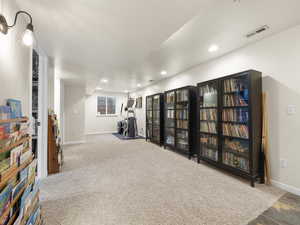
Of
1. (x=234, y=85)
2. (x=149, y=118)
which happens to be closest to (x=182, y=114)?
(x=234, y=85)

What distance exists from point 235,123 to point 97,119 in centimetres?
710

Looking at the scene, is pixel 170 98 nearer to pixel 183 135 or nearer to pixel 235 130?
pixel 183 135

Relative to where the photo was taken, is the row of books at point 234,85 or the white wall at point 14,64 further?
the row of books at point 234,85

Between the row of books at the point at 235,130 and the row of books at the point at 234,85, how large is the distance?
0.68m

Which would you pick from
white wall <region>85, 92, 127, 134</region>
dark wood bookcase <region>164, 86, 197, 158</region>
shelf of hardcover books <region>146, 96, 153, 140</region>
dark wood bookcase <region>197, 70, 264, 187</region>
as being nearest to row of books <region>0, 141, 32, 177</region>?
dark wood bookcase <region>197, 70, 264, 187</region>

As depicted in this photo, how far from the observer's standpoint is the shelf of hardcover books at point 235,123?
2.43 metres

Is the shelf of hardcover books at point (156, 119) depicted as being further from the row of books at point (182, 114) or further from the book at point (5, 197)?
the book at point (5, 197)

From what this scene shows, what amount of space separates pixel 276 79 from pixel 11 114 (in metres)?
3.49

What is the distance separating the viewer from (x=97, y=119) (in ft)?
26.1

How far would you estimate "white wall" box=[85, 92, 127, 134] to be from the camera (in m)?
7.79

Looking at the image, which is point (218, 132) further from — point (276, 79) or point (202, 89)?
point (276, 79)

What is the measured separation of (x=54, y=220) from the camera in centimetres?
154

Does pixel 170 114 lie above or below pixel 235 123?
above

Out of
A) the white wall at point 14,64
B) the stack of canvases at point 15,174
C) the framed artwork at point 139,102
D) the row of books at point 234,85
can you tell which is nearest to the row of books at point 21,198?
the stack of canvases at point 15,174
